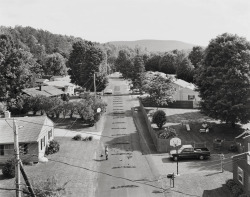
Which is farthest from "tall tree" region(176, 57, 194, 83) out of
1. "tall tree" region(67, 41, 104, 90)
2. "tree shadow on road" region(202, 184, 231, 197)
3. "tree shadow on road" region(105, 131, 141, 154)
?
"tree shadow on road" region(202, 184, 231, 197)

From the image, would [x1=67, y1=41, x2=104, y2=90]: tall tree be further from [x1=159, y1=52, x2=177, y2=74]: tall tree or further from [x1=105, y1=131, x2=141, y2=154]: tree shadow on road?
[x1=159, y1=52, x2=177, y2=74]: tall tree

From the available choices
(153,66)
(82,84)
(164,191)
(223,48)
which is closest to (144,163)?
(164,191)

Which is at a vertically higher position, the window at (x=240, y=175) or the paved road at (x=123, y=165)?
the window at (x=240, y=175)

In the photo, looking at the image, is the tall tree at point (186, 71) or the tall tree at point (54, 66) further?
the tall tree at point (54, 66)

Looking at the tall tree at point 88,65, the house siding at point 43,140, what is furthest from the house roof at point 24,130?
the tall tree at point 88,65

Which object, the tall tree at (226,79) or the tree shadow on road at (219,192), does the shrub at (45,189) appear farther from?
the tall tree at (226,79)

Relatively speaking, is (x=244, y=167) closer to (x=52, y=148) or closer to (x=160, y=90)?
(x=52, y=148)

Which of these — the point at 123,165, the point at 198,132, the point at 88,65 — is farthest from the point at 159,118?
the point at 88,65
